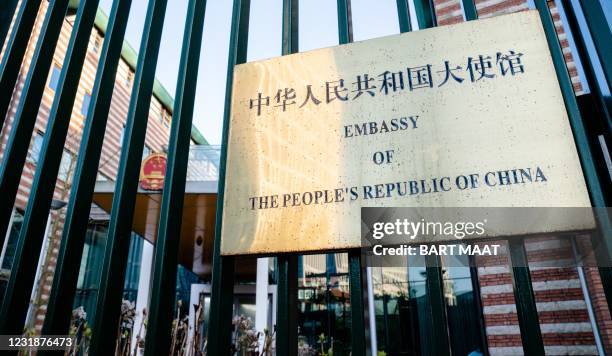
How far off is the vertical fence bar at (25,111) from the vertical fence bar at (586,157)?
197 cm

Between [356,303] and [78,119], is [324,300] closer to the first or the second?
[78,119]

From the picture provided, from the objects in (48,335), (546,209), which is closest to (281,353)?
(48,335)

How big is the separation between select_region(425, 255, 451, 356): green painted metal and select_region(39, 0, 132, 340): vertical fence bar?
47.7 inches

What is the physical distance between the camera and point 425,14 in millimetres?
1721

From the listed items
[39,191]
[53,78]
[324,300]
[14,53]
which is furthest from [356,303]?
[53,78]

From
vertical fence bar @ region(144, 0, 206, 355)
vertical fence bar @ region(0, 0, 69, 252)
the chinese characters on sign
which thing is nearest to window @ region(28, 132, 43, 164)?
vertical fence bar @ region(0, 0, 69, 252)

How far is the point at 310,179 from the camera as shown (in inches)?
59.6

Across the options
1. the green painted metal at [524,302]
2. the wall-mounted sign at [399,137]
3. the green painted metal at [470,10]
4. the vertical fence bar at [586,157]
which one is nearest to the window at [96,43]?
the wall-mounted sign at [399,137]

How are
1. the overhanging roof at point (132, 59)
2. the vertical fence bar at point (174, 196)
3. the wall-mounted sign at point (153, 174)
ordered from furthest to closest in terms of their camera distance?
the overhanging roof at point (132, 59) → the wall-mounted sign at point (153, 174) → the vertical fence bar at point (174, 196)

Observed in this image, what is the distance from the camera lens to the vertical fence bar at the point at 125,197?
1.36 meters

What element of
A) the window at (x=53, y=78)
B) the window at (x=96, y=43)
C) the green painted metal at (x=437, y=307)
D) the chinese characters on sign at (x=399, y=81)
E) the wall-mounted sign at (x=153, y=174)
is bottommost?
the green painted metal at (x=437, y=307)

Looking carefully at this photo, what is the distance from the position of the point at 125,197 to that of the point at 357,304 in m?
0.94

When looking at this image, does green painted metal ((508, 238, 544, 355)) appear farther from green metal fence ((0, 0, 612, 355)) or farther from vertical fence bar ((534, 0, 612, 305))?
vertical fence bar ((534, 0, 612, 305))

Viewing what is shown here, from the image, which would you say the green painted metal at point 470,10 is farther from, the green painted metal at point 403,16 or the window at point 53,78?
the window at point 53,78
